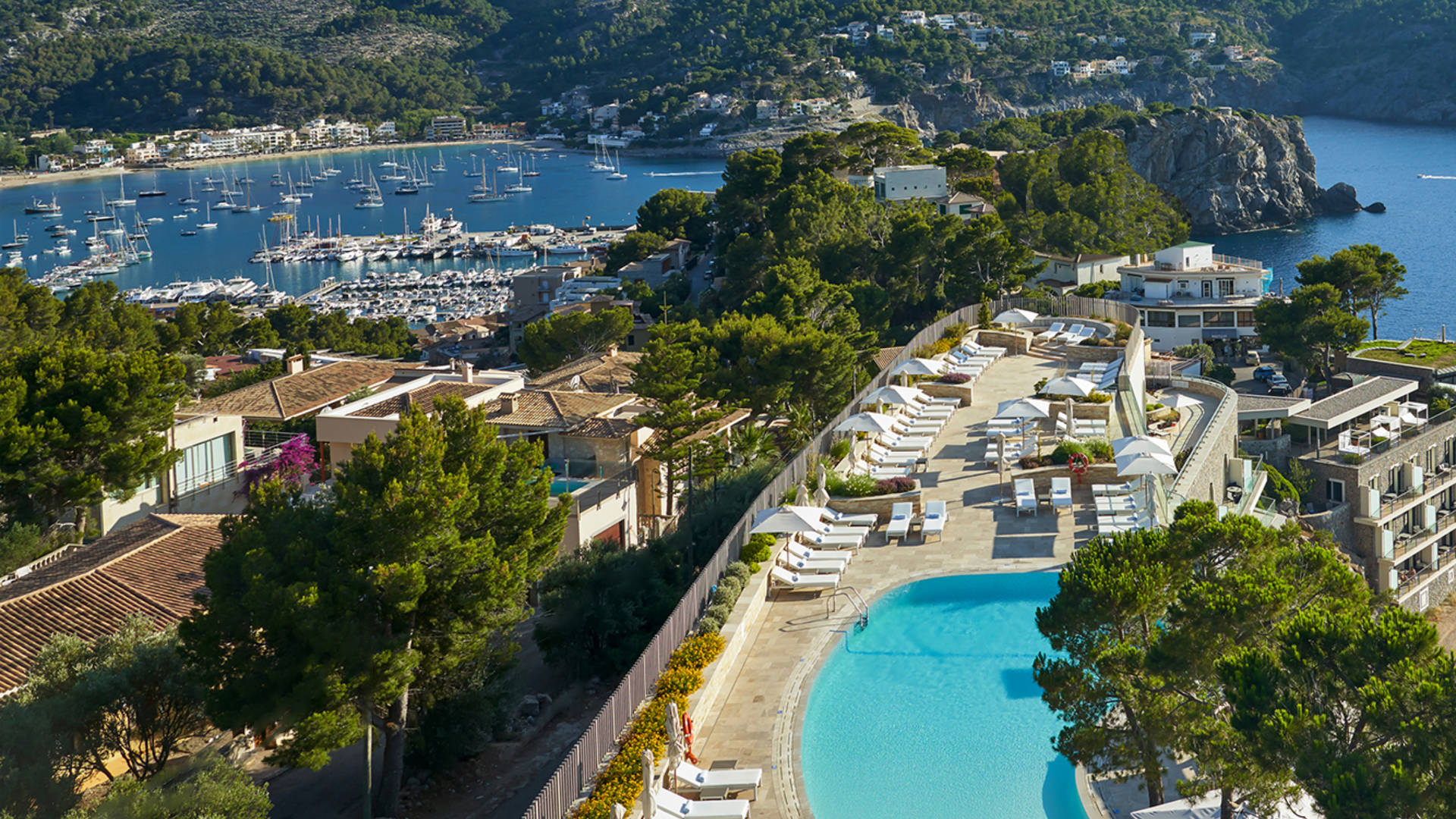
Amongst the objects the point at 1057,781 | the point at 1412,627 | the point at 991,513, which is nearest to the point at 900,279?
the point at 991,513

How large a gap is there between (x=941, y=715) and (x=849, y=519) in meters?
6.10

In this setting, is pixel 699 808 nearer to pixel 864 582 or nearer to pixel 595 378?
pixel 864 582

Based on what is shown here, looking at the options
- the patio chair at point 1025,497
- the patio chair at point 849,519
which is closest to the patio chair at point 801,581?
the patio chair at point 849,519

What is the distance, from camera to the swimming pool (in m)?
12.1

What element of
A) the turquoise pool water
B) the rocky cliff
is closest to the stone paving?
the turquoise pool water

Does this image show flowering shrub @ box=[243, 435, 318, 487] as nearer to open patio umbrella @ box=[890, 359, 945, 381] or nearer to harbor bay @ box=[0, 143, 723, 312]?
open patio umbrella @ box=[890, 359, 945, 381]

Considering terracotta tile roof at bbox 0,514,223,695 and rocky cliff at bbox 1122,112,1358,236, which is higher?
rocky cliff at bbox 1122,112,1358,236

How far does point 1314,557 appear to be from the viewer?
1095 centimetres

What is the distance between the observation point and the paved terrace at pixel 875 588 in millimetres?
12727

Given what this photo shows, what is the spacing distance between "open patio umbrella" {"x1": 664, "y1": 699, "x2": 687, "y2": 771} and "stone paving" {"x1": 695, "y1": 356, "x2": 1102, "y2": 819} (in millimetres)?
409

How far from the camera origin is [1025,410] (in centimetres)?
2284

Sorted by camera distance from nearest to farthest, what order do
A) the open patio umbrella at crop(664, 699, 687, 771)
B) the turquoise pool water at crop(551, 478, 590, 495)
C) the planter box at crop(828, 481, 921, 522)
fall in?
the open patio umbrella at crop(664, 699, 687, 771), the planter box at crop(828, 481, 921, 522), the turquoise pool water at crop(551, 478, 590, 495)

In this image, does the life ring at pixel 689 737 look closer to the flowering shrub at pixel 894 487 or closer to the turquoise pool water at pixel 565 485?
the flowering shrub at pixel 894 487

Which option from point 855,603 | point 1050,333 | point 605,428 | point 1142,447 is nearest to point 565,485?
point 605,428
